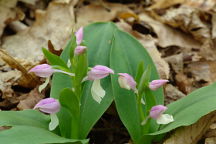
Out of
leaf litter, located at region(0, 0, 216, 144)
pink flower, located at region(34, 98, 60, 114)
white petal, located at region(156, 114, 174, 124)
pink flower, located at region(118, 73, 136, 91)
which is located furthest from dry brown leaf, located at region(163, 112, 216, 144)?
pink flower, located at region(34, 98, 60, 114)

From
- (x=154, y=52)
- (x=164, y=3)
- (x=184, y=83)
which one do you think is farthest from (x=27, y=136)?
(x=164, y=3)

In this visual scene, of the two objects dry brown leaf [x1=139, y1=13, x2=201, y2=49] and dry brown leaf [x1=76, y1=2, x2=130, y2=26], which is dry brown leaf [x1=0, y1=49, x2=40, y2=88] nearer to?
dry brown leaf [x1=76, y1=2, x2=130, y2=26]

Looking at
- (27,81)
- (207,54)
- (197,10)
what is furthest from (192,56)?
(27,81)

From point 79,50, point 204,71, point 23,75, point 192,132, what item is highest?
point 79,50

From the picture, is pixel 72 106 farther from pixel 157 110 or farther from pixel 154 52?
pixel 154 52

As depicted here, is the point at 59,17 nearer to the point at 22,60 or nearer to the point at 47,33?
the point at 47,33

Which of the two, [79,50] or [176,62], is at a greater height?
[79,50]

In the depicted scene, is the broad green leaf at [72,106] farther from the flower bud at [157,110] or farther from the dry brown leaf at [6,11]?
the dry brown leaf at [6,11]
